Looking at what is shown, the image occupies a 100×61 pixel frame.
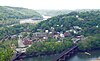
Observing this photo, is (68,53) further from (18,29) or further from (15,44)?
(18,29)

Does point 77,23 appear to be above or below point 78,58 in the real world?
above

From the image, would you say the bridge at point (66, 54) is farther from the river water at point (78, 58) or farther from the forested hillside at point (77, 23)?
the forested hillside at point (77, 23)

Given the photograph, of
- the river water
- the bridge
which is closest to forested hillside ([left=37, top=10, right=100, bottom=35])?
the bridge

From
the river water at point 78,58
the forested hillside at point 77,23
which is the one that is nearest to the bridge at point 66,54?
the river water at point 78,58

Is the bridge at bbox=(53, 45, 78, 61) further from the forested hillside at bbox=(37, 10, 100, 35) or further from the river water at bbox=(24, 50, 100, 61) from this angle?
the forested hillside at bbox=(37, 10, 100, 35)

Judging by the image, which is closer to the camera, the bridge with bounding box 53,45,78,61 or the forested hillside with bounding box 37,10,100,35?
the bridge with bounding box 53,45,78,61

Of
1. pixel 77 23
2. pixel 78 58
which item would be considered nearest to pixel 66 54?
pixel 78 58

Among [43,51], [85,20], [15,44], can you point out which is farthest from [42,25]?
[43,51]

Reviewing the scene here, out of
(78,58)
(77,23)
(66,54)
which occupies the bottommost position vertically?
(78,58)

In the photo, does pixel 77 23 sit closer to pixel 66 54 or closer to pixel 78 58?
pixel 66 54
